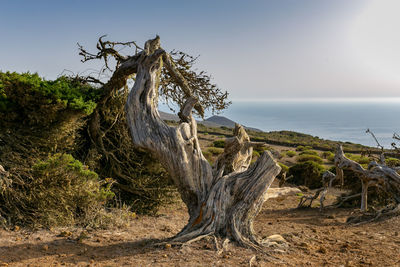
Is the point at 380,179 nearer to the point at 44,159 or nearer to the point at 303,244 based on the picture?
the point at 303,244

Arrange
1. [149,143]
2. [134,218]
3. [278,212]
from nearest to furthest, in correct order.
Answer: [149,143] → [134,218] → [278,212]

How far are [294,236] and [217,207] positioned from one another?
1.62 m

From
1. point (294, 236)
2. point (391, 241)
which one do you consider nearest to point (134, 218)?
point (294, 236)

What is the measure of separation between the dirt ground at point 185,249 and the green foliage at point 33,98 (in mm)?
2271

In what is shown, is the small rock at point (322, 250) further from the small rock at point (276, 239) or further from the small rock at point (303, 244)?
the small rock at point (276, 239)

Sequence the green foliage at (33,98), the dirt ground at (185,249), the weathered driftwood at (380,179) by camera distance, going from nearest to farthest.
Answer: the dirt ground at (185,249)
the green foliage at (33,98)
the weathered driftwood at (380,179)

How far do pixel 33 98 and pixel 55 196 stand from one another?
77.8 inches

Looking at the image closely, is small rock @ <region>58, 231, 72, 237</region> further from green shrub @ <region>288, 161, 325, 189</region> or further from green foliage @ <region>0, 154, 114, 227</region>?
green shrub @ <region>288, 161, 325, 189</region>

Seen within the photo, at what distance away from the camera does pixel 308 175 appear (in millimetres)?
14609

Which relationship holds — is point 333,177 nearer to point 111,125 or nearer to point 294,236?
point 294,236

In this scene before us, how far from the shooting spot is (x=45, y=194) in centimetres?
557

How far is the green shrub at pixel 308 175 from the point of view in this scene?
14.4 metres

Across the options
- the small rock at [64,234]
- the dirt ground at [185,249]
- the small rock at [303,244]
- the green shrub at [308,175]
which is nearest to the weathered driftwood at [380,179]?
the dirt ground at [185,249]

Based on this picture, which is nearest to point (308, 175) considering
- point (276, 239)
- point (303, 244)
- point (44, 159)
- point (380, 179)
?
point (380, 179)
